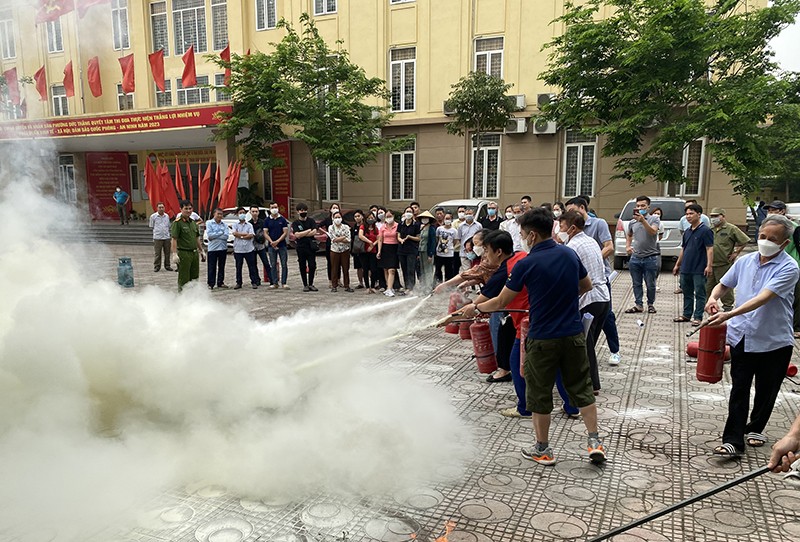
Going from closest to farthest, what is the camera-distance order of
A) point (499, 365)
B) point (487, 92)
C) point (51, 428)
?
point (51, 428)
point (499, 365)
point (487, 92)

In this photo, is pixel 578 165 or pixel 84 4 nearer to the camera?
pixel 84 4

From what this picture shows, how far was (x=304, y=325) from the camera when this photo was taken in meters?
5.14

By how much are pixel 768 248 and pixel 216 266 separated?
10.7m

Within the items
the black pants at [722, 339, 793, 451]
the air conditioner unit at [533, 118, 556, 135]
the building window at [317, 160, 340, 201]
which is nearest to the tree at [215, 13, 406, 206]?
the building window at [317, 160, 340, 201]

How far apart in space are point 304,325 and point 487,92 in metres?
A: 16.0

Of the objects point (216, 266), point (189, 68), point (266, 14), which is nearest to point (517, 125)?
point (266, 14)

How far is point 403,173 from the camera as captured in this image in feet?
77.5

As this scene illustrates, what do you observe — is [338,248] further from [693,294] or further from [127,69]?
[127,69]

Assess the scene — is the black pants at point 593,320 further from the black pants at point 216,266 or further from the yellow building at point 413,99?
the yellow building at point 413,99

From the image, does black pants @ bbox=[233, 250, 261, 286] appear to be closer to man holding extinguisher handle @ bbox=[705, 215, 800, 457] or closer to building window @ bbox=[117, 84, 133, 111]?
man holding extinguisher handle @ bbox=[705, 215, 800, 457]

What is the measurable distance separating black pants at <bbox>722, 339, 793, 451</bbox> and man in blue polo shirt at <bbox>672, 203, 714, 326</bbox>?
4.30 m

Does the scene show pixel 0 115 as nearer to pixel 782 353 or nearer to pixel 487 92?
pixel 782 353

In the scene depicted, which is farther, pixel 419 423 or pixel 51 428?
pixel 419 423

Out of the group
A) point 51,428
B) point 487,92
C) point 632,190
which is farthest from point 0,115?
point 632,190
